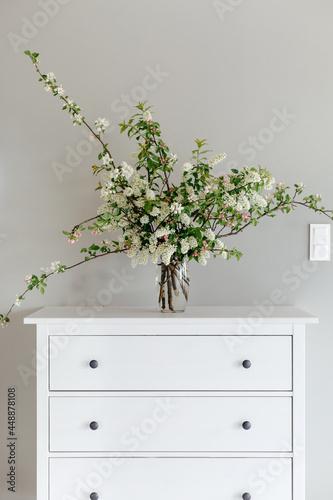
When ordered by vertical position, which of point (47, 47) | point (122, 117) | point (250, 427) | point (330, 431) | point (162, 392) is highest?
point (47, 47)

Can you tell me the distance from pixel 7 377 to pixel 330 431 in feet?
4.16

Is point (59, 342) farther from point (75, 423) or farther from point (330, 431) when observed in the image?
point (330, 431)

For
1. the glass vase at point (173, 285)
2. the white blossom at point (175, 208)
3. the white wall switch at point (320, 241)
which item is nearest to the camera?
the white blossom at point (175, 208)

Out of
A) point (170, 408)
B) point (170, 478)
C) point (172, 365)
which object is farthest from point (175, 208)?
point (170, 478)

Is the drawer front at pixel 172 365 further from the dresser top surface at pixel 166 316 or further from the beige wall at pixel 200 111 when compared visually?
the beige wall at pixel 200 111

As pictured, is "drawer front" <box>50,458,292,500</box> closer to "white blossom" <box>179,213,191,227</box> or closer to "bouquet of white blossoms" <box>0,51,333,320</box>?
"bouquet of white blossoms" <box>0,51,333,320</box>

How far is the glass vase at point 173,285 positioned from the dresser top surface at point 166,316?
0.12 ft

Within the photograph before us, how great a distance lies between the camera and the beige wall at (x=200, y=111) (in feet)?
5.90

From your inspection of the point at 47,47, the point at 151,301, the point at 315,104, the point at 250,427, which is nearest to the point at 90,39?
the point at 47,47

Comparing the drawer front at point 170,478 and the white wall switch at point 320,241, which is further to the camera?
the white wall switch at point 320,241

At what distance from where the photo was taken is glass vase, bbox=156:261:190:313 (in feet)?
5.15

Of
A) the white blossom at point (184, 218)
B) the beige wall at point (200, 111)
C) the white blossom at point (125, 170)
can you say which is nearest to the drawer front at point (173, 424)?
the beige wall at point (200, 111)

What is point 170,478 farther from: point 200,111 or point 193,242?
point 200,111

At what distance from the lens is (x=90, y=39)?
5.92ft
